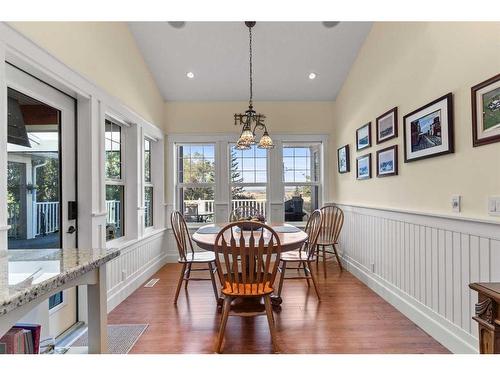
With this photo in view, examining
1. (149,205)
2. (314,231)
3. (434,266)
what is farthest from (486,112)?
(149,205)

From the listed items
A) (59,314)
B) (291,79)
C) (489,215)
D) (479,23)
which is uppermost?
(291,79)

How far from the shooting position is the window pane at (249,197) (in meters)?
5.18

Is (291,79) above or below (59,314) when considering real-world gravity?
above

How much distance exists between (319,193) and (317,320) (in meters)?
2.81

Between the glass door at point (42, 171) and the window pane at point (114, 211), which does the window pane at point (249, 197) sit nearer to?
the window pane at point (114, 211)

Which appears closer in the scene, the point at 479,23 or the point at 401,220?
the point at 479,23

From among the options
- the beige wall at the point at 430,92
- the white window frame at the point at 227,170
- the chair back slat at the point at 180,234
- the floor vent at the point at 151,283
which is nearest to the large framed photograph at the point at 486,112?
the beige wall at the point at 430,92

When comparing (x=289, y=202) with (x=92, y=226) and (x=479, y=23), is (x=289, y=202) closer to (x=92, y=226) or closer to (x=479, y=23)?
(x=92, y=226)

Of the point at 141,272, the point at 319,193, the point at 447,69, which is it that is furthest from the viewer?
the point at 319,193

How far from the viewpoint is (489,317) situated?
1191mm

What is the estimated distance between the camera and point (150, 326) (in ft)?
8.63

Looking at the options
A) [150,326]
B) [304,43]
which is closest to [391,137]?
[304,43]

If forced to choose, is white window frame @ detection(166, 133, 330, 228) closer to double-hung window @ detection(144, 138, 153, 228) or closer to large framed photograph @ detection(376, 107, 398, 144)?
double-hung window @ detection(144, 138, 153, 228)
